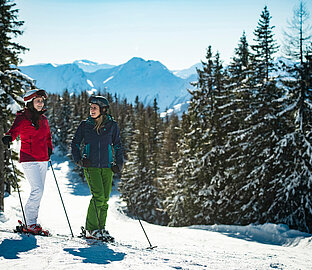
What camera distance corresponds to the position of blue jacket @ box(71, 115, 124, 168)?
5367 millimetres

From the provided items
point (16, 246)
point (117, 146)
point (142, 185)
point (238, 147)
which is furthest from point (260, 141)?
point (142, 185)

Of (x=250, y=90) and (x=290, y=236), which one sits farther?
(x=250, y=90)

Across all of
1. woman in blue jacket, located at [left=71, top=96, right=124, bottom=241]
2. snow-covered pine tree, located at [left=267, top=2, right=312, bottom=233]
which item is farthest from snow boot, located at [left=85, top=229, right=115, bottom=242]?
snow-covered pine tree, located at [left=267, top=2, right=312, bottom=233]

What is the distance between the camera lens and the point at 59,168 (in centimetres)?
6219

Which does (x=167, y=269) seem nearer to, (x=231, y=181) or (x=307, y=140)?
(x=307, y=140)

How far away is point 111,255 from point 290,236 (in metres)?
8.83

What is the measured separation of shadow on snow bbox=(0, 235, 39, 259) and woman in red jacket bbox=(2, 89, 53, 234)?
630 mm

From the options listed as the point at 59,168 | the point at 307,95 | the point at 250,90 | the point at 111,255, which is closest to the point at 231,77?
the point at 250,90

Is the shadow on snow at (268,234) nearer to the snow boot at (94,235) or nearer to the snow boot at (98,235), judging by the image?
the snow boot at (98,235)

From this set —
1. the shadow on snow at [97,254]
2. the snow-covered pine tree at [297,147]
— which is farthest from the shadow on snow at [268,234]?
the shadow on snow at [97,254]

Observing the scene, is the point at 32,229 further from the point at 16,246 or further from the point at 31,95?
the point at 31,95

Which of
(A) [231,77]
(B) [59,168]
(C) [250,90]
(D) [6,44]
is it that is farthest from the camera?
(B) [59,168]

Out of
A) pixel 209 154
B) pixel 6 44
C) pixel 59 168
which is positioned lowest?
pixel 59 168

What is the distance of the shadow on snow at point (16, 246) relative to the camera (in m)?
3.71
